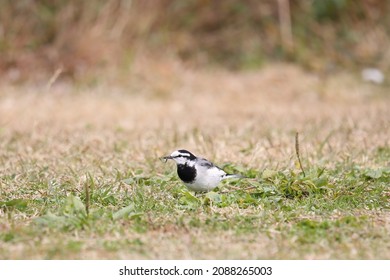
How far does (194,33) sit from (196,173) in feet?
27.6

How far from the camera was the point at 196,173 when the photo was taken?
5164 mm

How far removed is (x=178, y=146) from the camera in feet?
24.3

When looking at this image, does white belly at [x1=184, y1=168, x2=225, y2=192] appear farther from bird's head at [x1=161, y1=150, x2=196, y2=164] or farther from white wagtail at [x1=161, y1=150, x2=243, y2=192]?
bird's head at [x1=161, y1=150, x2=196, y2=164]

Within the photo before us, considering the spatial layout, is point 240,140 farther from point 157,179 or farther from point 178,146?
point 157,179

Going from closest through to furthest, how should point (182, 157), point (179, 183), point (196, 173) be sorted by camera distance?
point (196, 173) < point (182, 157) < point (179, 183)

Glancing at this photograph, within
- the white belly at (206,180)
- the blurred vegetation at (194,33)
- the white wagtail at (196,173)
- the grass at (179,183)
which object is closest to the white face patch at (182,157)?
the white wagtail at (196,173)

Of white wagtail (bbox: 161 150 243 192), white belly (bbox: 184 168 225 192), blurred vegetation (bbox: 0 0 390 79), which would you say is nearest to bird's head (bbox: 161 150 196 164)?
white wagtail (bbox: 161 150 243 192)

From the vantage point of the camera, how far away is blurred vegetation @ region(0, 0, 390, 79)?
11.4m

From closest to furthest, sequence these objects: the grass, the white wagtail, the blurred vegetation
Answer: the grass, the white wagtail, the blurred vegetation

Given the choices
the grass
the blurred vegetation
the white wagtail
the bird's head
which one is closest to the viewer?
the grass

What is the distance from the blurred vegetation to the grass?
2.30ft

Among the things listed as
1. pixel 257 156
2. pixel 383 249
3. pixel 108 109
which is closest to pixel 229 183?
pixel 257 156

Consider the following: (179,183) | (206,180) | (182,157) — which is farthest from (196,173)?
(179,183)

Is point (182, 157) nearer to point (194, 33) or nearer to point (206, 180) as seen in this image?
point (206, 180)
